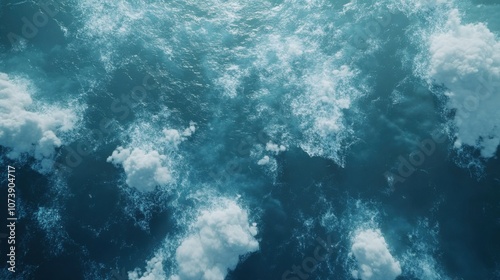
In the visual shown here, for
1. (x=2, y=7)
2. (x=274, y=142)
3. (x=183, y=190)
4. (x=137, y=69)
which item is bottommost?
(x=183, y=190)

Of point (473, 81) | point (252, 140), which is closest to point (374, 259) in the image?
point (252, 140)

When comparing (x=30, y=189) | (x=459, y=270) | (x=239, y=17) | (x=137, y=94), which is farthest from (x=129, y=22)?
(x=459, y=270)

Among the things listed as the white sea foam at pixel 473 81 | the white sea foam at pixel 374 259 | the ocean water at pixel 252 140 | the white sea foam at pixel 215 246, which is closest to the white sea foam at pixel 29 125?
the ocean water at pixel 252 140

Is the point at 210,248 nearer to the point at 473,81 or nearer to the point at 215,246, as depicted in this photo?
the point at 215,246

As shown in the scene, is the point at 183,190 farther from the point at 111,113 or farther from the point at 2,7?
the point at 2,7

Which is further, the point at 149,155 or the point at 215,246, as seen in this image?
the point at 149,155

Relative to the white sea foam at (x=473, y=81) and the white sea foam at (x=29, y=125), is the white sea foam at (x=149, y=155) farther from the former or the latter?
the white sea foam at (x=473, y=81)
